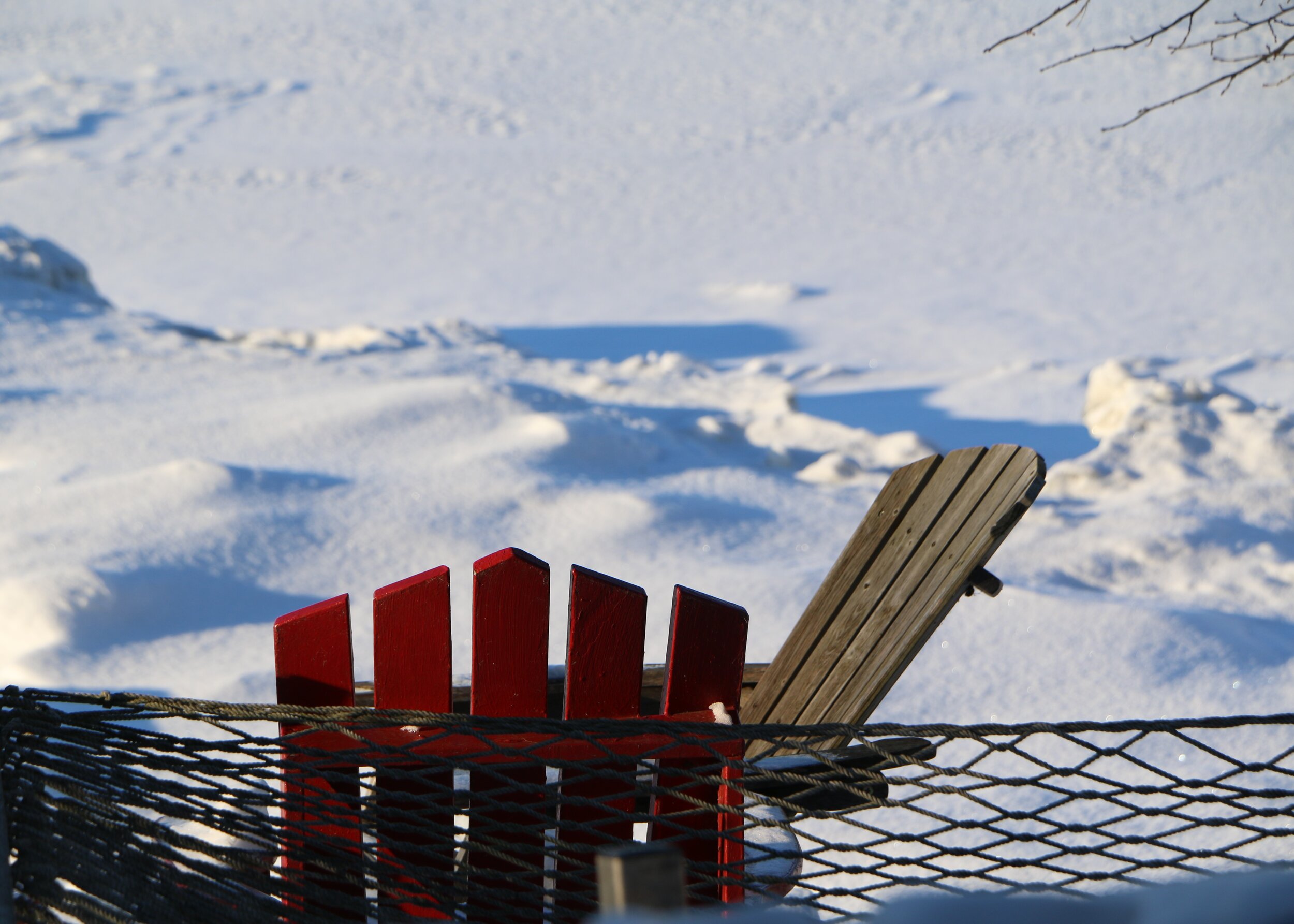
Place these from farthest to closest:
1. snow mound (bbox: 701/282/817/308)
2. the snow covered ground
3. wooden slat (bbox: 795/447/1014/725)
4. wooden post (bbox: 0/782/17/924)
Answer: snow mound (bbox: 701/282/817/308) → the snow covered ground → wooden slat (bbox: 795/447/1014/725) → wooden post (bbox: 0/782/17/924)

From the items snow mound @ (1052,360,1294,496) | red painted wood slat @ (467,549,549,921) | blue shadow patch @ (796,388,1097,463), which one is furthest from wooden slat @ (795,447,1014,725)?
blue shadow patch @ (796,388,1097,463)

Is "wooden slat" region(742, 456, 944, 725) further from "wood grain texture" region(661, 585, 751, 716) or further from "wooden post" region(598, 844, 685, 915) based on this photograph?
"wooden post" region(598, 844, 685, 915)

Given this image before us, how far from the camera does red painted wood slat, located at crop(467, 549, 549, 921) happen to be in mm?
1506

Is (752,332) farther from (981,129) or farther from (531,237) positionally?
(981,129)

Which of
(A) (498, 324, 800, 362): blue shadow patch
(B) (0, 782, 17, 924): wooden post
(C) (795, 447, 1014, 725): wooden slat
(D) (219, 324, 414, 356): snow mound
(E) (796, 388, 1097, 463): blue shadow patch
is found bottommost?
(B) (0, 782, 17, 924): wooden post

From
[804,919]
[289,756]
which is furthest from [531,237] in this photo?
[804,919]

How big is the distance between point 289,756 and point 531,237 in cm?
1360

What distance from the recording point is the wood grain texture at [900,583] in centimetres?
185

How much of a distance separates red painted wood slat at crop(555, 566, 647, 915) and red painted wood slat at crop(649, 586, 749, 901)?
0.05 meters

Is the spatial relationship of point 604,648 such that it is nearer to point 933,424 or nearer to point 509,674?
point 509,674

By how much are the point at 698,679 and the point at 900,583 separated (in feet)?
1.90

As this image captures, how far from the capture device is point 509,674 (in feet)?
5.08

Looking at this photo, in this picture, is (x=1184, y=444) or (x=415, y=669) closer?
(x=415, y=669)

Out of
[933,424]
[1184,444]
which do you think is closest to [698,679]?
[1184,444]
